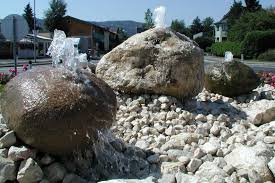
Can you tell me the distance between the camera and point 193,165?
5.46 m

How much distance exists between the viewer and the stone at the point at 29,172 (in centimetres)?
490

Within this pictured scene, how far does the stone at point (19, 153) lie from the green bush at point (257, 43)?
47813 millimetres

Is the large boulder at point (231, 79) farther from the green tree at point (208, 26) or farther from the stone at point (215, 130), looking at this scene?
the green tree at point (208, 26)

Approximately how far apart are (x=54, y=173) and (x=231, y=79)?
18.6ft

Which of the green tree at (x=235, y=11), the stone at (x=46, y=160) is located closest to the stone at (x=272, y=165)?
the stone at (x=46, y=160)

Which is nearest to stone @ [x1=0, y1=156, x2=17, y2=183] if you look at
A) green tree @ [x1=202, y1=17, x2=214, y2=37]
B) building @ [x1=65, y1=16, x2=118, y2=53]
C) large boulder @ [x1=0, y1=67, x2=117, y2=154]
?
large boulder @ [x1=0, y1=67, x2=117, y2=154]

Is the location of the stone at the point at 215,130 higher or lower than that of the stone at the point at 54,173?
higher

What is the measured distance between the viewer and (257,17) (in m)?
60.0

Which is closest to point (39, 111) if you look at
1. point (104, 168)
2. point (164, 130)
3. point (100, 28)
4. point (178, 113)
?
point (104, 168)

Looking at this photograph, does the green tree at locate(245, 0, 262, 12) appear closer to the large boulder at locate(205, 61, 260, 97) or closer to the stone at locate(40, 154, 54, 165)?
the large boulder at locate(205, 61, 260, 97)

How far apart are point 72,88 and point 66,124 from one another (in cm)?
42

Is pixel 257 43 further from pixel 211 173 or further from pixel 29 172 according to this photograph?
pixel 29 172

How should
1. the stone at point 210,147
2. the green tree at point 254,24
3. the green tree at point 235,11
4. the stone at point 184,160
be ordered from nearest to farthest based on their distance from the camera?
the stone at point 184,160
the stone at point 210,147
the green tree at point 254,24
the green tree at point 235,11

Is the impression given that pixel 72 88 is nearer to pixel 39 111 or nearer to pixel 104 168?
pixel 39 111
